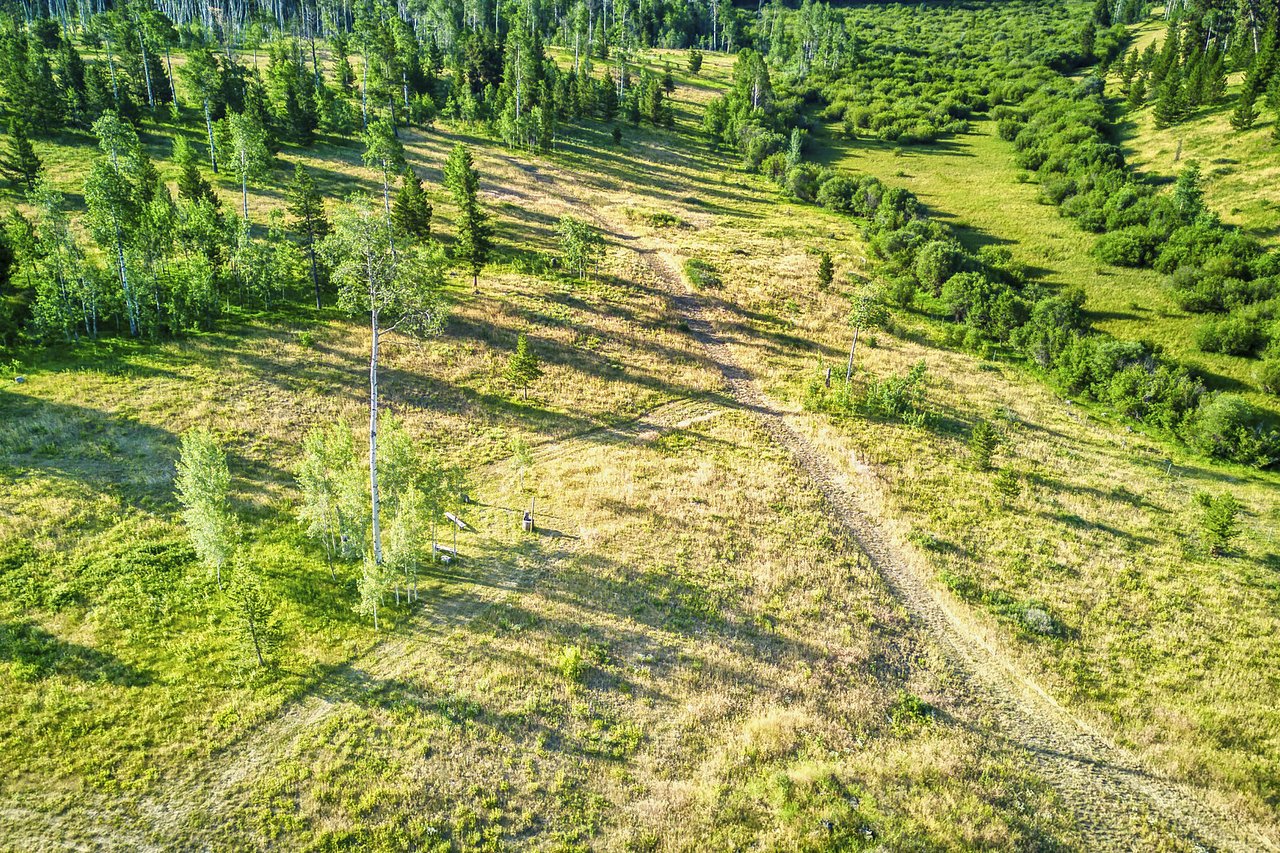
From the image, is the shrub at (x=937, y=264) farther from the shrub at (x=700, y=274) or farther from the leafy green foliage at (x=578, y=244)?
the leafy green foliage at (x=578, y=244)

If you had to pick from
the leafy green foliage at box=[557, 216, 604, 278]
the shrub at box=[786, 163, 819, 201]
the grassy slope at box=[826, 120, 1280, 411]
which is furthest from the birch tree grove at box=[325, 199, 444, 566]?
the shrub at box=[786, 163, 819, 201]

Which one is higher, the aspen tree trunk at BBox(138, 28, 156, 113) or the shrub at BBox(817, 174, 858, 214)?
the aspen tree trunk at BBox(138, 28, 156, 113)

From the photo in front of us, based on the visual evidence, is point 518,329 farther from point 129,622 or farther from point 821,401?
point 129,622

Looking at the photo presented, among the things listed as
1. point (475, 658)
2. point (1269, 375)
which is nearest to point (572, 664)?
point (475, 658)

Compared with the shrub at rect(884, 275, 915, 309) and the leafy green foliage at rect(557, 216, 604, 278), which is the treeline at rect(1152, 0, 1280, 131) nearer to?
the shrub at rect(884, 275, 915, 309)

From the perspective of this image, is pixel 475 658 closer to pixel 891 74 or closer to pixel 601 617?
pixel 601 617

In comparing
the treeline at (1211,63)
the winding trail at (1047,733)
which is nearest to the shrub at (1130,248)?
the treeline at (1211,63)
